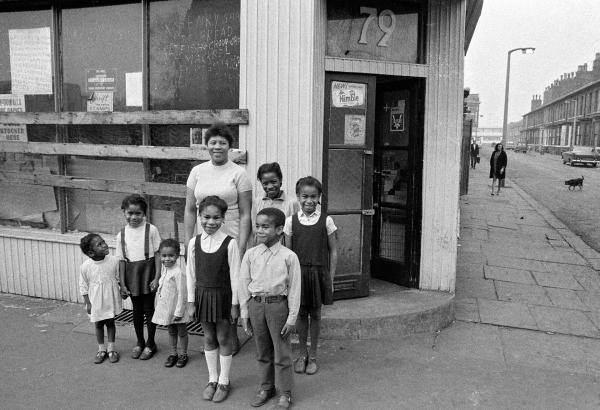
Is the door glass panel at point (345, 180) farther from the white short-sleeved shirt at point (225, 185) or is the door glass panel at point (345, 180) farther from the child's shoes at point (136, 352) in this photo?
the child's shoes at point (136, 352)

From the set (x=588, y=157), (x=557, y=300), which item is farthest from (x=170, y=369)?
(x=588, y=157)

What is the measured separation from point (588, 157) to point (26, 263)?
127ft

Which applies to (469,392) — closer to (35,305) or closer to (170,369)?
(170,369)

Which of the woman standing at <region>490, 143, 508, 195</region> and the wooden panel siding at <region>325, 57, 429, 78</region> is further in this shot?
the woman standing at <region>490, 143, 508, 195</region>

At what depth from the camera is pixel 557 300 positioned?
6.16 m

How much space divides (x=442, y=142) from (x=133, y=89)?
323 cm

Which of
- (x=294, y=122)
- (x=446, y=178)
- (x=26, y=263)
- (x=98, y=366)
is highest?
(x=294, y=122)

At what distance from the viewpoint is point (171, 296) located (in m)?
4.27

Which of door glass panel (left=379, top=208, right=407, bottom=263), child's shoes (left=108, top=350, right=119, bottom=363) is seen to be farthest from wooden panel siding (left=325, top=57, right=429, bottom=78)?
child's shoes (left=108, top=350, right=119, bottom=363)

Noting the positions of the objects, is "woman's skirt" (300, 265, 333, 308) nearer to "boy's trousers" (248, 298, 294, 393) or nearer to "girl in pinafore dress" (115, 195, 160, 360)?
"boy's trousers" (248, 298, 294, 393)

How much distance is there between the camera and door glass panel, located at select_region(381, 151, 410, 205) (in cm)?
577

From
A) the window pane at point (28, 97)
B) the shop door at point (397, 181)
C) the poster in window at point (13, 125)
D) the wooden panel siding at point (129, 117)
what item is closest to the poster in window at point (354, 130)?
the shop door at point (397, 181)

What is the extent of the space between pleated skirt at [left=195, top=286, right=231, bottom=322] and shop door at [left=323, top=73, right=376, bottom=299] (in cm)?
169

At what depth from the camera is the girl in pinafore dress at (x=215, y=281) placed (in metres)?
3.65
